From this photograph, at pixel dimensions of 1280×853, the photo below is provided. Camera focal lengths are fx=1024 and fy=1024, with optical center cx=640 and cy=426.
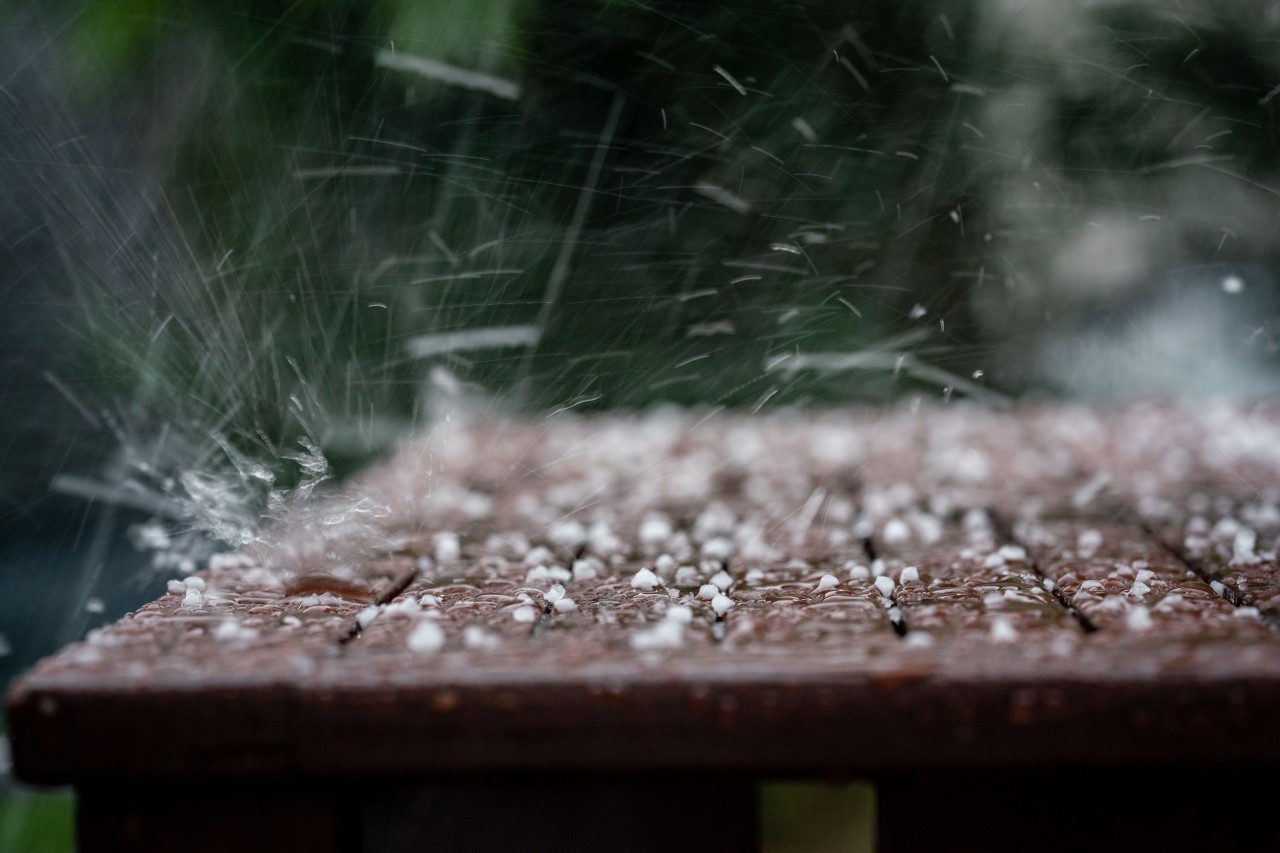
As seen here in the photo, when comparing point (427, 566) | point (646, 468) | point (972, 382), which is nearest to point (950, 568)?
point (427, 566)

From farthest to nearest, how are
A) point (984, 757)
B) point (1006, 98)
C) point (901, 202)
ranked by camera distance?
point (901, 202)
point (1006, 98)
point (984, 757)

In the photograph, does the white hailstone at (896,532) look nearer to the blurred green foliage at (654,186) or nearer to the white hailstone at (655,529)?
the white hailstone at (655,529)

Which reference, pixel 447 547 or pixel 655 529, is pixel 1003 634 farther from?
pixel 447 547

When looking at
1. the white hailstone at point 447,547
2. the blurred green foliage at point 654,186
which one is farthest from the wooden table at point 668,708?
the blurred green foliage at point 654,186

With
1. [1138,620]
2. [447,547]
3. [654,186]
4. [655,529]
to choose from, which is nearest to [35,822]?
[447,547]

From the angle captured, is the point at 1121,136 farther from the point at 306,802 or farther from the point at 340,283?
the point at 306,802

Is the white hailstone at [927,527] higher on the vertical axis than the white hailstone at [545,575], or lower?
lower
